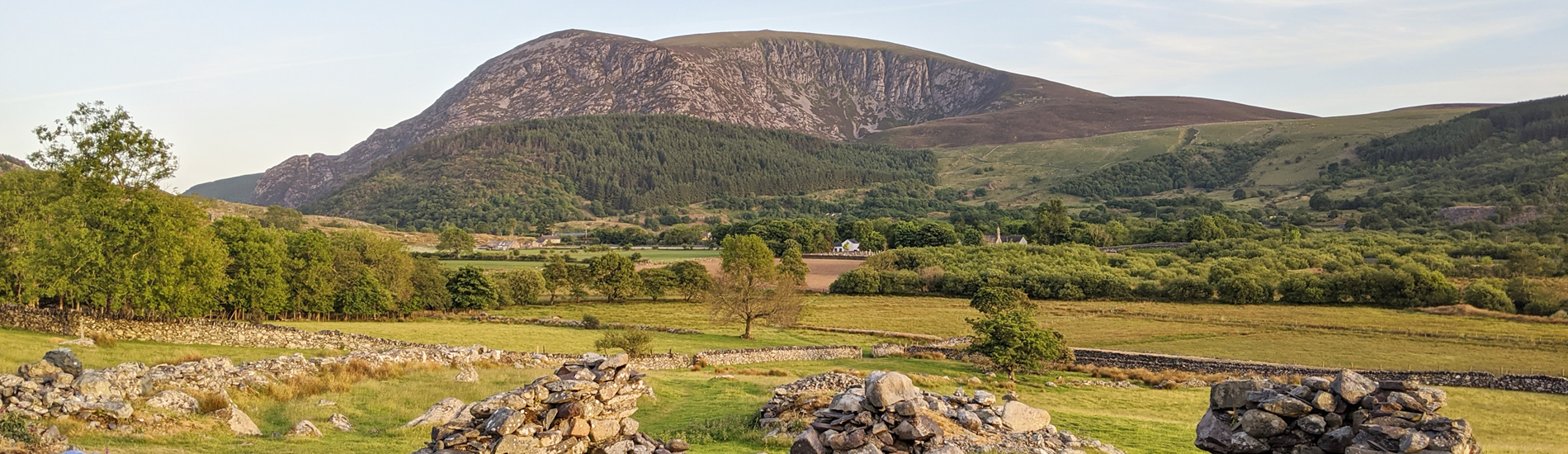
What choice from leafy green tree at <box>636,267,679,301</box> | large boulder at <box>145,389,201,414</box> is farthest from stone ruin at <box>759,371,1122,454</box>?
leafy green tree at <box>636,267,679,301</box>

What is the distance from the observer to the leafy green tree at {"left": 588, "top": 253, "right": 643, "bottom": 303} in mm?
85000

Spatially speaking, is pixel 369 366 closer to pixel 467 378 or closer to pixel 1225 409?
pixel 467 378

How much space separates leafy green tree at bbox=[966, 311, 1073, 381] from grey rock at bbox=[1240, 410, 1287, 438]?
28.4m

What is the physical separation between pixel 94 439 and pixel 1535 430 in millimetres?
42113

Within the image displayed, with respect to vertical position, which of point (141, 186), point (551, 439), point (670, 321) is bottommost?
point (670, 321)

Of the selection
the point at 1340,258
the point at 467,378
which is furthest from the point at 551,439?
the point at 1340,258

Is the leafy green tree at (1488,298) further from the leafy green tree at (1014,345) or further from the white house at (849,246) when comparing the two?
the white house at (849,246)

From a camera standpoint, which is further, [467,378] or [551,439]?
[467,378]

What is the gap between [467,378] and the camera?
29000mm

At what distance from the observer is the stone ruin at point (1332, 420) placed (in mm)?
12297

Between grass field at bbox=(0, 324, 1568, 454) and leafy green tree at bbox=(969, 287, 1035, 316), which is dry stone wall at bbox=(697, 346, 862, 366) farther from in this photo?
leafy green tree at bbox=(969, 287, 1035, 316)

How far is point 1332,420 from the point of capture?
13219 millimetres

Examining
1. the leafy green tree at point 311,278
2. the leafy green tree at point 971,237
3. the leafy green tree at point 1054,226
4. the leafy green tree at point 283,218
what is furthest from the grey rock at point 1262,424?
the leafy green tree at point 283,218

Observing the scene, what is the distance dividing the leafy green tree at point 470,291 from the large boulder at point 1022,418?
62.6 metres
